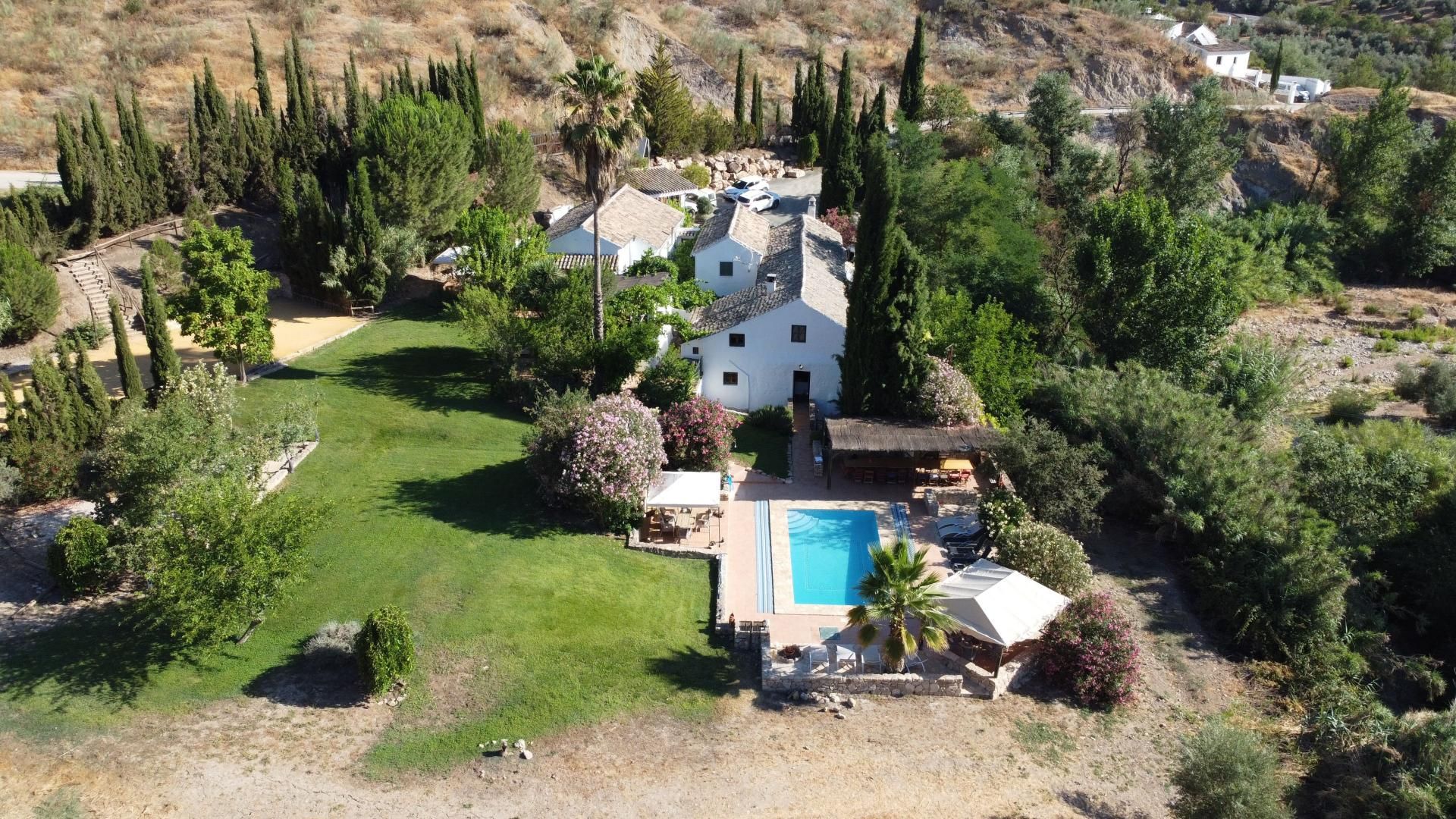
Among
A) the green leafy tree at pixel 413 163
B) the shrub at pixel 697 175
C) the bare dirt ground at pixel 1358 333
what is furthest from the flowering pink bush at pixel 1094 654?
the shrub at pixel 697 175

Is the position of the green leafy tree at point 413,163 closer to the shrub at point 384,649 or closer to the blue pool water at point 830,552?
the blue pool water at point 830,552

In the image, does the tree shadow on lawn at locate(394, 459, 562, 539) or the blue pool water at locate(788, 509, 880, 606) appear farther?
the tree shadow on lawn at locate(394, 459, 562, 539)

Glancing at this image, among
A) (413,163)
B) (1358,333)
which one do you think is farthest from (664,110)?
(1358,333)

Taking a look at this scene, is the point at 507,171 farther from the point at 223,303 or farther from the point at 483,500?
the point at 483,500

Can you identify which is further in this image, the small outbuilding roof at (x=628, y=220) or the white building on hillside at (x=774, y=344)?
the small outbuilding roof at (x=628, y=220)

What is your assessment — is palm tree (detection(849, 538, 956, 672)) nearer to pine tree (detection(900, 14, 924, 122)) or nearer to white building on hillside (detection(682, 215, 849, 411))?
white building on hillside (detection(682, 215, 849, 411))

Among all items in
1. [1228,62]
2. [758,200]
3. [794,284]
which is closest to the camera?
[794,284]

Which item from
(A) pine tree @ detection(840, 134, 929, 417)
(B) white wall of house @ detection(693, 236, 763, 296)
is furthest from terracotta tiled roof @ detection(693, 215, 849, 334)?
(A) pine tree @ detection(840, 134, 929, 417)
